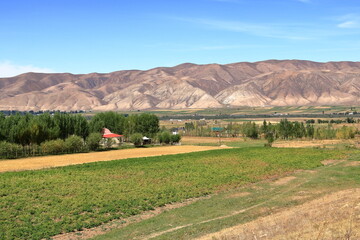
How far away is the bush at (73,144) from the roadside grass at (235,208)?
49.1m

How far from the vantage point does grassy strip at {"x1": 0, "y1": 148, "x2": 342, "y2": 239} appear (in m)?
30.0

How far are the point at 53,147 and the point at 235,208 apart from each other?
55.8 metres

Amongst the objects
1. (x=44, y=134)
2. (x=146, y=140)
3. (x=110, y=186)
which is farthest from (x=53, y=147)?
(x=110, y=186)

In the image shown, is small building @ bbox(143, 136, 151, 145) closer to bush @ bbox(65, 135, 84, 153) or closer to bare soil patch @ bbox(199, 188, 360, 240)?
bush @ bbox(65, 135, 84, 153)

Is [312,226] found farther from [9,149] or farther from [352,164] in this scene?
[9,149]

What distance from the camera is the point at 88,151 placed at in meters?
87.4

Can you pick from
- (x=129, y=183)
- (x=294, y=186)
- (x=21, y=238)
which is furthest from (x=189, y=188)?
(x=21, y=238)

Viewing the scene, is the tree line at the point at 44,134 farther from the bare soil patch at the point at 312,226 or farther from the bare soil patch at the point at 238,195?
the bare soil patch at the point at 312,226

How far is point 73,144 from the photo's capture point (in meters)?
83.9

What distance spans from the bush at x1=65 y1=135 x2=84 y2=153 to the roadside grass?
49.1m

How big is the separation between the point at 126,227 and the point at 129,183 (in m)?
15.6

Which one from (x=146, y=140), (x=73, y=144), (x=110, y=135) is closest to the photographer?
(x=73, y=144)

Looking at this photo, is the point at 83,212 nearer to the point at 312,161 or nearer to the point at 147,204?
the point at 147,204

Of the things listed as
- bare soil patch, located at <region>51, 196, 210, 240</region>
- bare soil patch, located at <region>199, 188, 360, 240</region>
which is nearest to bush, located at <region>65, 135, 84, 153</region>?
bare soil patch, located at <region>51, 196, 210, 240</region>
